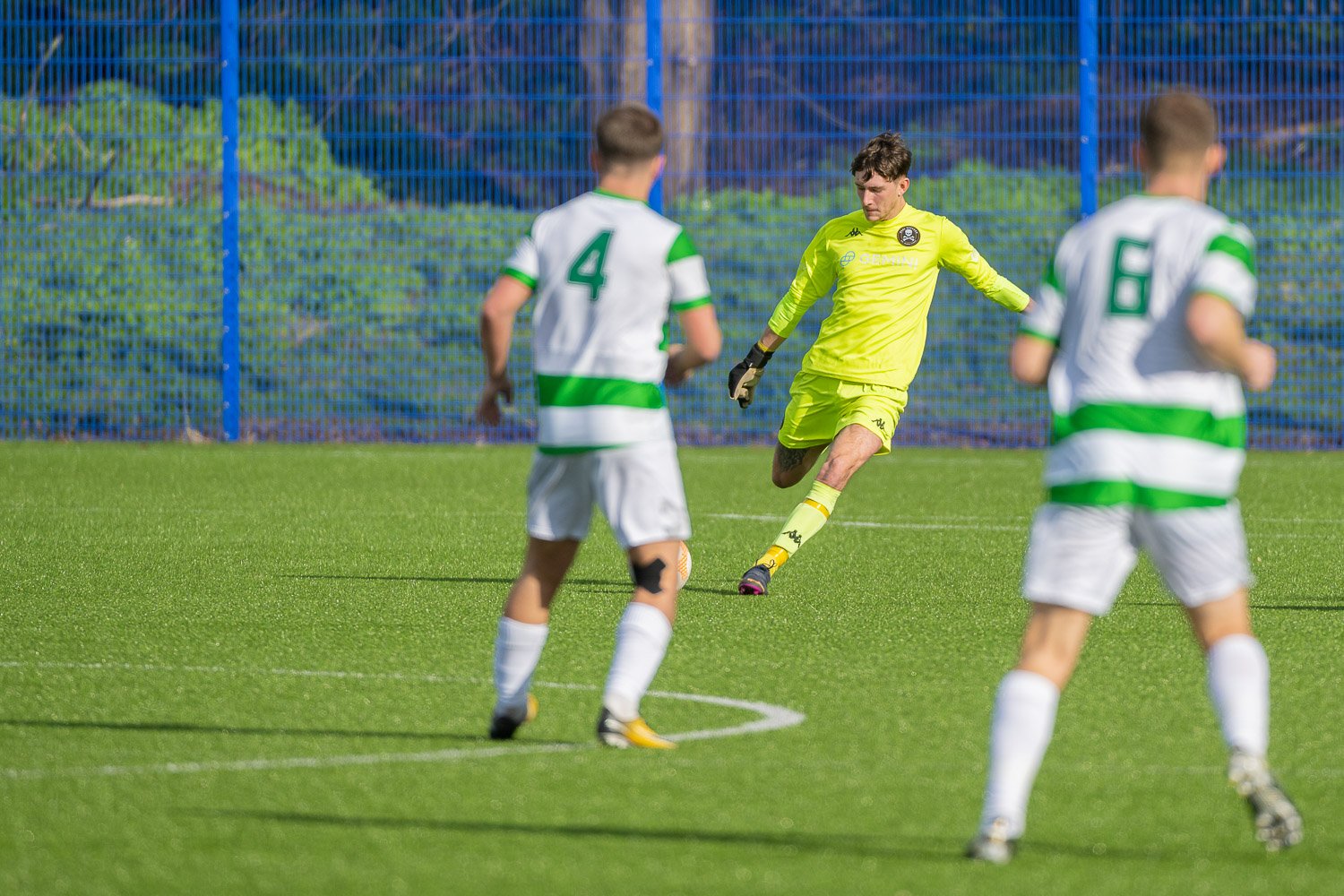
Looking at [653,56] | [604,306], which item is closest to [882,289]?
[604,306]

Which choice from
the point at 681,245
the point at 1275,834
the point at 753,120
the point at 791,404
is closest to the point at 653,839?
the point at 1275,834

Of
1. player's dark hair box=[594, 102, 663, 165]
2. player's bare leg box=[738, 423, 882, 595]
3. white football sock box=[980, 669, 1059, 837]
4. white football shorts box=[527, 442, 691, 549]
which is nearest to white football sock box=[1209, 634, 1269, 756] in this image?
white football sock box=[980, 669, 1059, 837]

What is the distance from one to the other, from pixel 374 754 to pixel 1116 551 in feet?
6.91

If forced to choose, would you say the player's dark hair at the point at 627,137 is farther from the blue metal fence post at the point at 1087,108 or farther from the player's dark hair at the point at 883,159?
the blue metal fence post at the point at 1087,108

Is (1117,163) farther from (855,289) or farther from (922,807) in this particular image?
(922,807)

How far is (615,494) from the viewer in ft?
18.3

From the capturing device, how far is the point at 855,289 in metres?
9.75

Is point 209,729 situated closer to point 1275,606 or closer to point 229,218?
point 1275,606

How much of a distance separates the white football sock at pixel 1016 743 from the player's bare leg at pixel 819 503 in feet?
15.7

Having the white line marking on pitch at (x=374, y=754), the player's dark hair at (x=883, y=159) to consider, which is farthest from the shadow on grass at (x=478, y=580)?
the white line marking on pitch at (x=374, y=754)

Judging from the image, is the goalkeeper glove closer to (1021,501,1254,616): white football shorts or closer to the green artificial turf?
the green artificial turf

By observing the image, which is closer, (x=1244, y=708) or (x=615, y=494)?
(x=1244, y=708)

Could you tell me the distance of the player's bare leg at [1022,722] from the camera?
168 inches

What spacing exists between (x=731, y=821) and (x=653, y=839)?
24 cm
